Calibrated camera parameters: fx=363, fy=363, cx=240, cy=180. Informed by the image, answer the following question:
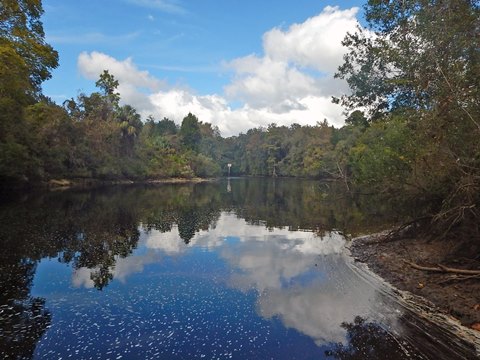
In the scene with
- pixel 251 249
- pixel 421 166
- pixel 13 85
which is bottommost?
pixel 251 249

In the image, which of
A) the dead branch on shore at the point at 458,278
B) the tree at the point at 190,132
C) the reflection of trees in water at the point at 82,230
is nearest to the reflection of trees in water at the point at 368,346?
the dead branch on shore at the point at 458,278

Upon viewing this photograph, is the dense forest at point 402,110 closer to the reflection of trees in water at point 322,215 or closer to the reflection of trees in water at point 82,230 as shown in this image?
the reflection of trees in water at point 322,215

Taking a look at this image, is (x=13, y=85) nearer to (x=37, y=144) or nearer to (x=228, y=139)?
(x=37, y=144)

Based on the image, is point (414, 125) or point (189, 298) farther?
point (414, 125)

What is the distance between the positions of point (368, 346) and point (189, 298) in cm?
565

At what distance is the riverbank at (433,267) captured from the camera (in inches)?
413

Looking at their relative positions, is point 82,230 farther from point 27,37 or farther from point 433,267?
point 433,267

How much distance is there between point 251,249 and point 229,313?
867cm

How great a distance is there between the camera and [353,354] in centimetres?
841

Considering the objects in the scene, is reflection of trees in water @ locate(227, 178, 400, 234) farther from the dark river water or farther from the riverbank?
the riverbank

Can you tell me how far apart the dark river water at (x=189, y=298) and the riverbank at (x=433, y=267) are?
3.88 feet

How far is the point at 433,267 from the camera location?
42.4 ft

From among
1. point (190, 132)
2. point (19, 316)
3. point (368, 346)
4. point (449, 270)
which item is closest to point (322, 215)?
point (449, 270)

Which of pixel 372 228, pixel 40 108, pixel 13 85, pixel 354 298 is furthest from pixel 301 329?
pixel 40 108
